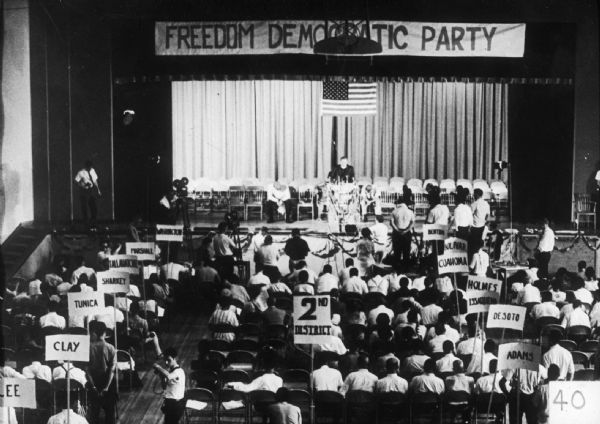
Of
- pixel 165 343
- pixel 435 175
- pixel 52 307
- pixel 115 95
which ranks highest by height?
pixel 115 95

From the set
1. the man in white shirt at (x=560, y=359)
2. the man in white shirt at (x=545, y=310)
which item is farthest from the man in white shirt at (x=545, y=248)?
the man in white shirt at (x=560, y=359)

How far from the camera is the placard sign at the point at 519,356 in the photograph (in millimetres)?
10945

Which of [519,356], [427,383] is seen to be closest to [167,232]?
[427,383]

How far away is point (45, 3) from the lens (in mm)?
24656

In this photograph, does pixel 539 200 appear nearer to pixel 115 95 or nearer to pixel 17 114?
pixel 115 95

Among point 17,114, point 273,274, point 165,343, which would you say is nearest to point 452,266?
point 273,274

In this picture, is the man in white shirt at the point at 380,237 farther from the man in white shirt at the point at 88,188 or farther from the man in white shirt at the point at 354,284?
the man in white shirt at the point at 88,188

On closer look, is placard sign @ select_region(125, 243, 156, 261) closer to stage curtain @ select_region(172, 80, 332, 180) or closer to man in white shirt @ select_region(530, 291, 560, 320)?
man in white shirt @ select_region(530, 291, 560, 320)

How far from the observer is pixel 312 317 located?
12359 millimetres

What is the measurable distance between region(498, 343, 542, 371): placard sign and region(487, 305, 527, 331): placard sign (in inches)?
50.6

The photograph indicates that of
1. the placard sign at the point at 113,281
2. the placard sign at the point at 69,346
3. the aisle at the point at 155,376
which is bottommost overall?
the aisle at the point at 155,376

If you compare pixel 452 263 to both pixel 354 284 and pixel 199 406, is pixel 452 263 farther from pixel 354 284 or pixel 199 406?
pixel 199 406

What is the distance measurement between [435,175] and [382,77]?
5694 mm

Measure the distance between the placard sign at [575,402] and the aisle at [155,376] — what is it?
567 cm
